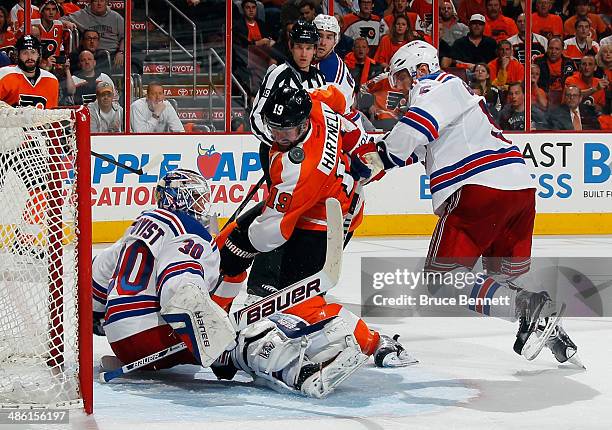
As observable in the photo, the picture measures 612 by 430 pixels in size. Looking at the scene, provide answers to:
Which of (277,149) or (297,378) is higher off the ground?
(277,149)

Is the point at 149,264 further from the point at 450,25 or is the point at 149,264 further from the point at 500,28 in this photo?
the point at 500,28

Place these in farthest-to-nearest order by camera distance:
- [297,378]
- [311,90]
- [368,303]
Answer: [368,303]
[311,90]
[297,378]

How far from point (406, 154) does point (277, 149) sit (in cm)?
46

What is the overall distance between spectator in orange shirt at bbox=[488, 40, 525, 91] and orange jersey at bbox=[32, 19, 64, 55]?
2.92 meters

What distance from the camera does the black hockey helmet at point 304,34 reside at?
4883 mm

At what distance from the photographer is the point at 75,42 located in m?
7.94

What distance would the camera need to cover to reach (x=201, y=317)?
3.39 m

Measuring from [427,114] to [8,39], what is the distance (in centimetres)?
451

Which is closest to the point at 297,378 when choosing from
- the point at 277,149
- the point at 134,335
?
the point at 134,335

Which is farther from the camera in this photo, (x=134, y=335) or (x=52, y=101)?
(x=52, y=101)

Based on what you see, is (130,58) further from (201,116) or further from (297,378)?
(297,378)

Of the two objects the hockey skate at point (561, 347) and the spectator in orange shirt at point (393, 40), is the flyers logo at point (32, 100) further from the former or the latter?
the hockey skate at point (561, 347)

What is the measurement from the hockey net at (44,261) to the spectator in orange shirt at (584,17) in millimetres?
5900

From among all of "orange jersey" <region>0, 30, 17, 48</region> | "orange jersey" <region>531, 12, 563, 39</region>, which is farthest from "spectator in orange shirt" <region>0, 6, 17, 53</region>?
"orange jersey" <region>531, 12, 563, 39</region>
